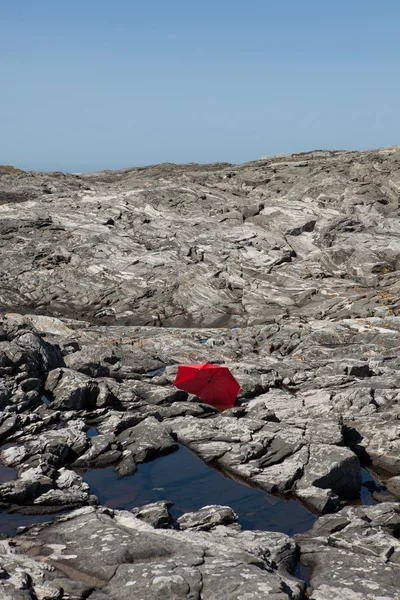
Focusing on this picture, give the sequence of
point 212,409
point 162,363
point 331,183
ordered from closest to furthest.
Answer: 1. point 212,409
2. point 162,363
3. point 331,183

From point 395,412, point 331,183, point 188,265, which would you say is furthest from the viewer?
point 331,183

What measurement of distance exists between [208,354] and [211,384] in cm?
871

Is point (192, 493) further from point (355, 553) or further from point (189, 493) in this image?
point (355, 553)

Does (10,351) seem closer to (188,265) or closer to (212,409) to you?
(212,409)

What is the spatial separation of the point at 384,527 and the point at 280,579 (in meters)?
5.35

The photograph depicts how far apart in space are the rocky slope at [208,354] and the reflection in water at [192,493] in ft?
1.70

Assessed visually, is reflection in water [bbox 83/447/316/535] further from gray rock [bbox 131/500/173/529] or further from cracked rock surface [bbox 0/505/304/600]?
cracked rock surface [bbox 0/505/304/600]

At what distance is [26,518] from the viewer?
17.5 m

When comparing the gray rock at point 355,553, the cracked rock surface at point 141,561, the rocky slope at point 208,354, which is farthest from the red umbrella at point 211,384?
the cracked rock surface at point 141,561

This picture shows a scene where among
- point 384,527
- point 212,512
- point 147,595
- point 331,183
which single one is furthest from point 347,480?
point 331,183

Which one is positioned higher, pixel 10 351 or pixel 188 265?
pixel 188 265

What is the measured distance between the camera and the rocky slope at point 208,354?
15.0m

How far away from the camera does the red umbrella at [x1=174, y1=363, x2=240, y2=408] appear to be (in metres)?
28.0

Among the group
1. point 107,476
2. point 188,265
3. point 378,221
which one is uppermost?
point 378,221
